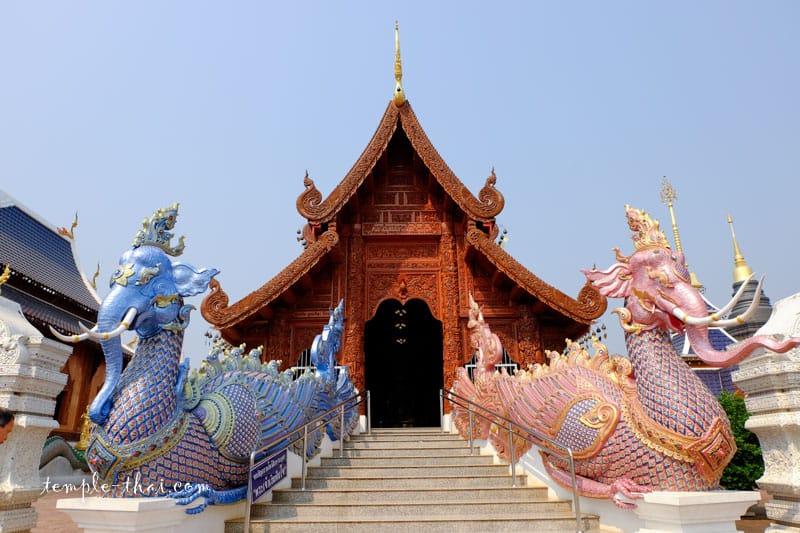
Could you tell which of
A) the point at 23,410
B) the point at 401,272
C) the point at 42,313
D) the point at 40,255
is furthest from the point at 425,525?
the point at 40,255

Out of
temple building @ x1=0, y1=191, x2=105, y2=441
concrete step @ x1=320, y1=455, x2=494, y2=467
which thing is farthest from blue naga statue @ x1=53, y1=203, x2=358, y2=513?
temple building @ x1=0, y1=191, x2=105, y2=441

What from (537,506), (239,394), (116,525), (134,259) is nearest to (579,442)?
(537,506)

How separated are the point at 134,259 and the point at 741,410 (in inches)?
286

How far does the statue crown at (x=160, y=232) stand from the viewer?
333 centimetres

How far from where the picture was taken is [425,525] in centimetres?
374

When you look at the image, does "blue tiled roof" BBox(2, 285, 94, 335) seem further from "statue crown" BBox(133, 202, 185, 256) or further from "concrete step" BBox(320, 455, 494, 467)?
"statue crown" BBox(133, 202, 185, 256)

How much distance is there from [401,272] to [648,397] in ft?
19.1

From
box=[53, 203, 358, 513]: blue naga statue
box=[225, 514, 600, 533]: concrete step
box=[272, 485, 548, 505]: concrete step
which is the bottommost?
box=[225, 514, 600, 533]: concrete step

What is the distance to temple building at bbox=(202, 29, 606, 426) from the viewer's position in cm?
761

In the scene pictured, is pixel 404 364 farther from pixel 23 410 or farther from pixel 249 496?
pixel 23 410

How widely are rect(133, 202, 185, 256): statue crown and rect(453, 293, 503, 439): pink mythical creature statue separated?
3.49 metres

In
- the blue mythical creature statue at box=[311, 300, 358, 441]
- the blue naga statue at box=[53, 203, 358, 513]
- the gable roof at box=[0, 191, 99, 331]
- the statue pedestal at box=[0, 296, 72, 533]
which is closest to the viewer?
the blue naga statue at box=[53, 203, 358, 513]

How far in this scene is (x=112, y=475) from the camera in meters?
2.84

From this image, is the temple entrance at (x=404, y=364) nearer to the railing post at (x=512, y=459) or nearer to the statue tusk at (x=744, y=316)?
the railing post at (x=512, y=459)
